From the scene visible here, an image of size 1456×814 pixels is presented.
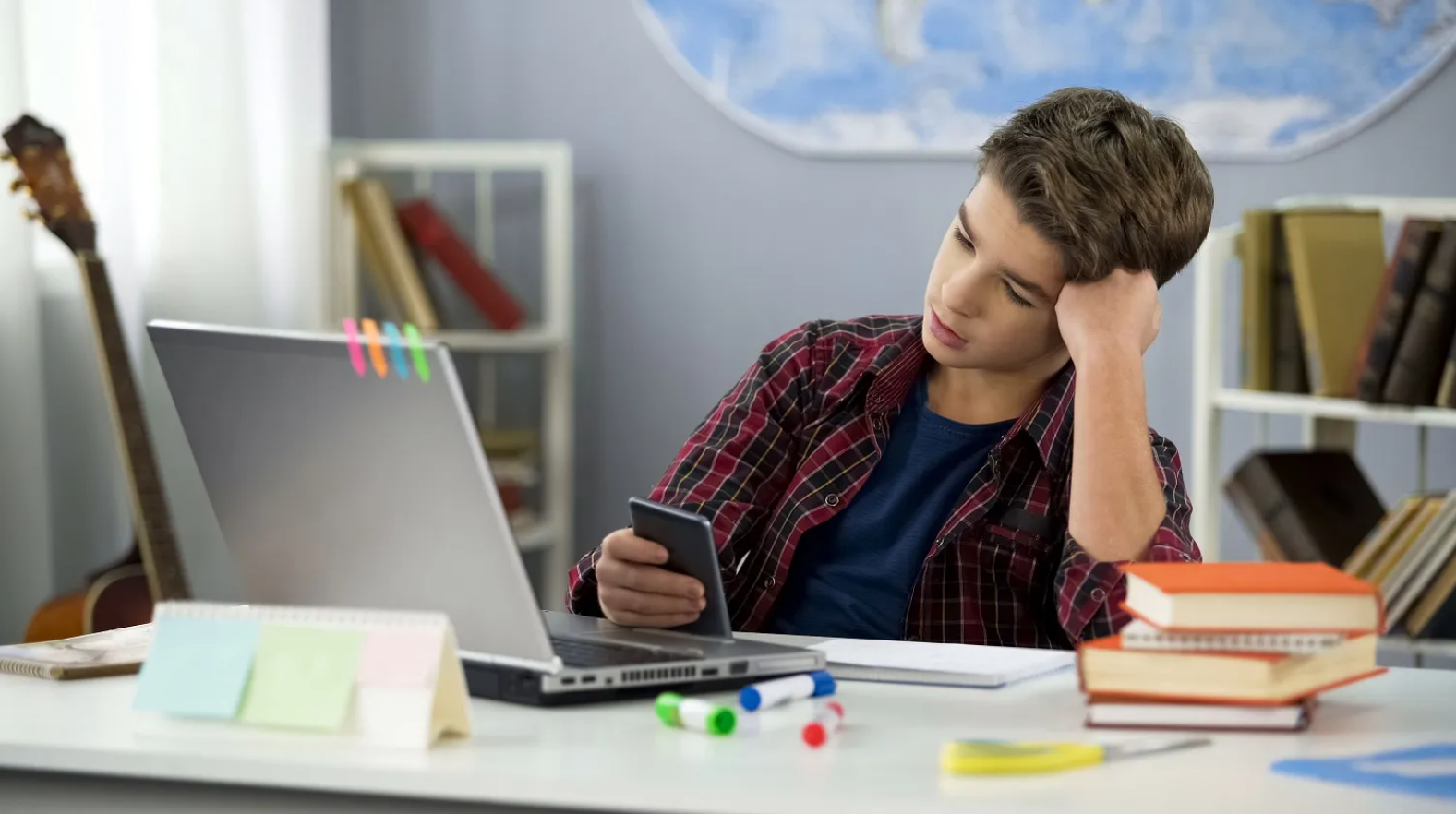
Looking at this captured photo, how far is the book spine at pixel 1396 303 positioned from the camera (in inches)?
87.7

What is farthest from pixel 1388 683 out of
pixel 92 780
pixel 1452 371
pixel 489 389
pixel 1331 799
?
pixel 489 389

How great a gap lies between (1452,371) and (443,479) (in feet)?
5.61

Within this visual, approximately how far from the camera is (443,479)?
0.95 m

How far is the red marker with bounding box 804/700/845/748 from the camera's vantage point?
918 mm

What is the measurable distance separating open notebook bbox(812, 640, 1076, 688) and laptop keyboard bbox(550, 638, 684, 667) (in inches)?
5.2

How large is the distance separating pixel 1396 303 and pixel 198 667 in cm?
179

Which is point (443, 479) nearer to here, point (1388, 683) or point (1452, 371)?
point (1388, 683)

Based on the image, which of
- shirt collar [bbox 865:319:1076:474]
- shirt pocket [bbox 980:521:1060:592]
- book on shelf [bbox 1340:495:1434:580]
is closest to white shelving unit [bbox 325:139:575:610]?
book on shelf [bbox 1340:495:1434:580]

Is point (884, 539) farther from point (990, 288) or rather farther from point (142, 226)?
point (142, 226)

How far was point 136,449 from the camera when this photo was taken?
216 centimetres

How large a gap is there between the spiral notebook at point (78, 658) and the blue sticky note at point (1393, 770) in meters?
0.74

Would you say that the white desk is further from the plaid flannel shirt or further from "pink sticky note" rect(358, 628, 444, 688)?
the plaid flannel shirt

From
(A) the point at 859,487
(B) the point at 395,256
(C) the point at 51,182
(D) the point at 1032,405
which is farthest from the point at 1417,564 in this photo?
(C) the point at 51,182

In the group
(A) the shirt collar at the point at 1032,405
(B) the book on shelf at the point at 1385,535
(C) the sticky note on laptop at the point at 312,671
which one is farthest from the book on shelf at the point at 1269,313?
(C) the sticky note on laptop at the point at 312,671
